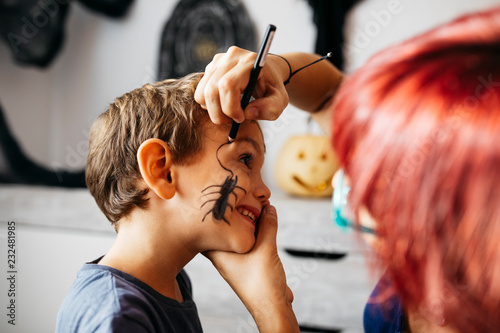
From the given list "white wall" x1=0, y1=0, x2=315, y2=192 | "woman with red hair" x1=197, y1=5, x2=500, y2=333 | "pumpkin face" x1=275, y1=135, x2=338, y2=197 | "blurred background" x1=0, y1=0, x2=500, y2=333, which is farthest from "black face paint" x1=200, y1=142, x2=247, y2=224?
"white wall" x1=0, y1=0, x2=315, y2=192

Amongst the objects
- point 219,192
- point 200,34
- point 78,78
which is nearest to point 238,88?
point 219,192

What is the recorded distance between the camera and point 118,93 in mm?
2227

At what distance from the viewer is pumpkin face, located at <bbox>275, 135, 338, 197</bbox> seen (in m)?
1.77

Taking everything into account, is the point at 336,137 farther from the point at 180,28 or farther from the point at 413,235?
the point at 180,28

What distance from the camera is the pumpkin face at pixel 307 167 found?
177cm

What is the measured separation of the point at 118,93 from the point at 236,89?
5.63 ft

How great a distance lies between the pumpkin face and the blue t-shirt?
3.45 ft

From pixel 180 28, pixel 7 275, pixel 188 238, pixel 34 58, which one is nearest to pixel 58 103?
pixel 34 58

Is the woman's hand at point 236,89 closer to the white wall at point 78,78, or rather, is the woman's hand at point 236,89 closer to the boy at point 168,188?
the boy at point 168,188

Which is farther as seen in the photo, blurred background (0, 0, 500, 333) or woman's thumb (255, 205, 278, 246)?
blurred background (0, 0, 500, 333)

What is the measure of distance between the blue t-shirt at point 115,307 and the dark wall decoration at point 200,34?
1.46 metres

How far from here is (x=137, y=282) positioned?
0.73 meters

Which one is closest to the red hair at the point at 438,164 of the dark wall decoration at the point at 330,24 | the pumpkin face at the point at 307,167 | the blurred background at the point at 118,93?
the blurred background at the point at 118,93

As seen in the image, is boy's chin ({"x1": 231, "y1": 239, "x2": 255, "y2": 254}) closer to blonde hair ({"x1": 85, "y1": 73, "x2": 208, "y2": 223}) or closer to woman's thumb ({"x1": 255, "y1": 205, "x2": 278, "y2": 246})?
woman's thumb ({"x1": 255, "y1": 205, "x2": 278, "y2": 246})
